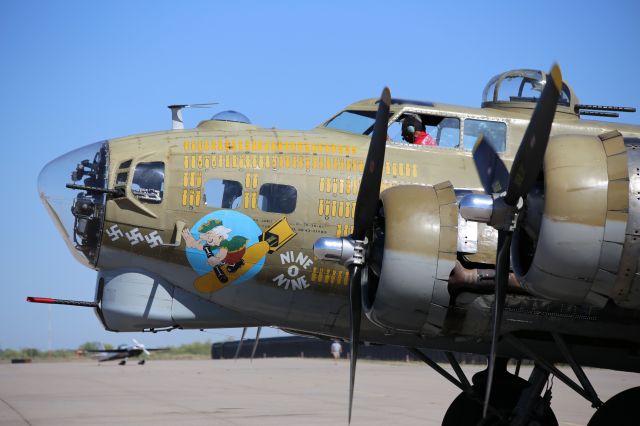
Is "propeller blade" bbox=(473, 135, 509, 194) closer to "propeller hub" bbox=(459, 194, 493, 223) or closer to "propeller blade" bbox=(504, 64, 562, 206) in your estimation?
"propeller hub" bbox=(459, 194, 493, 223)

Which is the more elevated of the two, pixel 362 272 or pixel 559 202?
pixel 559 202

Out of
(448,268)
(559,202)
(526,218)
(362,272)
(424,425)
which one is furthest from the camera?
(424,425)

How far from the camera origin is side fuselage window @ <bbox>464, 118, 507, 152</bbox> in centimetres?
1288

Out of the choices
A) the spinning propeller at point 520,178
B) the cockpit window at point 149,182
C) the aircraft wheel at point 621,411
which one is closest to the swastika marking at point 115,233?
the cockpit window at point 149,182

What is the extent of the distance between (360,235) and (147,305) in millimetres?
3596

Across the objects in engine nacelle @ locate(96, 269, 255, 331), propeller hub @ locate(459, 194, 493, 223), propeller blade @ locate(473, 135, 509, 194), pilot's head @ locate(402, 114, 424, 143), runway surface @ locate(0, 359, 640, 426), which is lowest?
runway surface @ locate(0, 359, 640, 426)

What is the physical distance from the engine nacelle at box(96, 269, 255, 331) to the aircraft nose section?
43cm

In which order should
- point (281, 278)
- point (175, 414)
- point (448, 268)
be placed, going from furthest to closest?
1. point (175, 414)
2. point (281, 278)
3. point (448, 268)

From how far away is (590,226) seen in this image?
799 cm

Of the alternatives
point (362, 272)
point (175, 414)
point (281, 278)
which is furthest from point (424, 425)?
point (362, 272)

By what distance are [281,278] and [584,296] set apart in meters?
4.75

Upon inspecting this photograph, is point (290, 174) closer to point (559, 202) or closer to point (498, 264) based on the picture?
point (498, 264)

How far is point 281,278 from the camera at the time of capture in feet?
39.3

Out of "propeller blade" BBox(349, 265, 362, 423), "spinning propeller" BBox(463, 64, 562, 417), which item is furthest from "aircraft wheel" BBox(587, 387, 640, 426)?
"propeller blade" BBox(349, 265, 362, 423)
